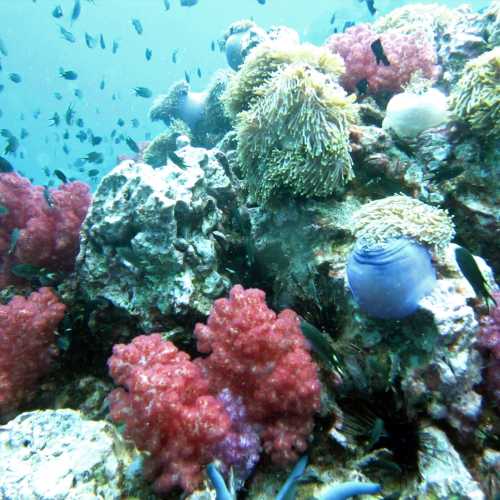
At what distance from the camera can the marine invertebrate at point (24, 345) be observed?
11.2 feet

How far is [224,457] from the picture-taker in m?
2.34

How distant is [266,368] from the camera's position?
98.8 inches

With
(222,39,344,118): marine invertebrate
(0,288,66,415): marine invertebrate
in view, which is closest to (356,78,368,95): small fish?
(222,39,344,118): marine invertebrate

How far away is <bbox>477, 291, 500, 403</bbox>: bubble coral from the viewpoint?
262 centimetres

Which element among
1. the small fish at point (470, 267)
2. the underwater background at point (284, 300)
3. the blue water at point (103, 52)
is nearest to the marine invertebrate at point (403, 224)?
the underwater background at point (284, 300)

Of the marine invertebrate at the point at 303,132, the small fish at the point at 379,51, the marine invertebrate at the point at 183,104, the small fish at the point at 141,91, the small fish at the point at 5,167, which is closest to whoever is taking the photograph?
the marine invertebrate at the point at 303,132

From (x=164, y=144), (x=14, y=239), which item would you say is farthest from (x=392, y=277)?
(x=164, y=144)

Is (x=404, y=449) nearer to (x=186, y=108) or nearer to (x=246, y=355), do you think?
(x=246, y=355)

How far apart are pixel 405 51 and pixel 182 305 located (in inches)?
178

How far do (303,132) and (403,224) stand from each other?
1.22m

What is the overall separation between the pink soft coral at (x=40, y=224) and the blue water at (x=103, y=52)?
71969 millimetres

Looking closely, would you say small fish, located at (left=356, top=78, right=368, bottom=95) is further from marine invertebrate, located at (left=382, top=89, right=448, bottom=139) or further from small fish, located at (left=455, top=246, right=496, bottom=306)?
small fish, located at (left=455, top=246, right=496, bottom=306)

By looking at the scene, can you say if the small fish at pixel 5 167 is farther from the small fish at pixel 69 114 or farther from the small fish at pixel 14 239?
the small fish at pixel 69 114

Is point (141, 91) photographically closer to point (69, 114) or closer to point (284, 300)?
point (69, 114)
